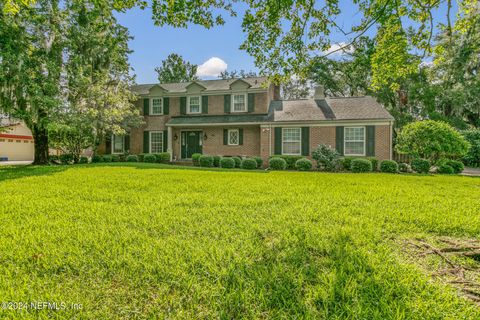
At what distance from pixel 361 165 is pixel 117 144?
56.0 feet

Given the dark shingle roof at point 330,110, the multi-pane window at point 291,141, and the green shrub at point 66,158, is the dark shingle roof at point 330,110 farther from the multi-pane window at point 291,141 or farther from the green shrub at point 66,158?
the green shrub at point 66,158

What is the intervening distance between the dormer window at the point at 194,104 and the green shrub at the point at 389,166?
1258 centimetres

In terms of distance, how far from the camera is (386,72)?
657 cm

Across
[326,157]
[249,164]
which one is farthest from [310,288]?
[249,164]

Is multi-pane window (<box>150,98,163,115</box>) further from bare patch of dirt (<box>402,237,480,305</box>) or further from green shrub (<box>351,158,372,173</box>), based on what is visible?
bare patch of dirt (<box>402,237,480,305</box>)

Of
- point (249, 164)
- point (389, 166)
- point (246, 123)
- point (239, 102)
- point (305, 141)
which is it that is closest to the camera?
point (389, 166)

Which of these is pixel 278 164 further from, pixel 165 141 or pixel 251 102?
pixel 165 141

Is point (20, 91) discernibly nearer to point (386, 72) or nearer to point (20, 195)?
point (20, 195)

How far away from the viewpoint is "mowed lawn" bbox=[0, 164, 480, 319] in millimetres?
1841

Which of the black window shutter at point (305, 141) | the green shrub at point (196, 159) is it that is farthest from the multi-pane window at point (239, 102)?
the black window shutter at point (305, 141)

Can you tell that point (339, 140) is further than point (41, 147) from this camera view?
No

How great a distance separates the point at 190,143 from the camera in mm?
18984

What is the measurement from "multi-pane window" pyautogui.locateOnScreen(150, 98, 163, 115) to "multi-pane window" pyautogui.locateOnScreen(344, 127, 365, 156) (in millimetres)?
13409

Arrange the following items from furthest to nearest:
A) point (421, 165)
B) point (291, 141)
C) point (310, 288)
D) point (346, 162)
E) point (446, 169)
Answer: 1. point (291, 141)
2. point (346, 162)
3. point (421, 165)
4. point (446, 169)
5. point (310, 288)
